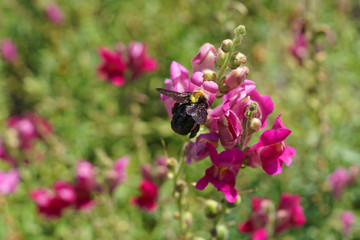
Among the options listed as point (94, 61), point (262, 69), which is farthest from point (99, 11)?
point (262, 69)

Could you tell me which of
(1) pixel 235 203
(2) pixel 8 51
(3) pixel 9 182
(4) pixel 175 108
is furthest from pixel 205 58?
(2) pixel 8 51

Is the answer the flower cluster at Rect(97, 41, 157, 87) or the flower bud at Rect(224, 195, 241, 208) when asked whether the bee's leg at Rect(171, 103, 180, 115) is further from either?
the flower cluster at Rect(97, 41, 157, 87)

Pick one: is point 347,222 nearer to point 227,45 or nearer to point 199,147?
point 199,147

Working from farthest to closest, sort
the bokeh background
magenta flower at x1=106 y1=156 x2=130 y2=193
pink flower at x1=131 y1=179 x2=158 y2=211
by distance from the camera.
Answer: the bokeh background → pink flower at x1=131 y1=179 x2=158 y2=211 → magenta flower at x1=106 y1=156 x2=130 y2=193

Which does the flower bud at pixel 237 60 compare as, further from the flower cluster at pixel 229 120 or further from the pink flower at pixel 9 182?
the pink flower at pixel 9 182

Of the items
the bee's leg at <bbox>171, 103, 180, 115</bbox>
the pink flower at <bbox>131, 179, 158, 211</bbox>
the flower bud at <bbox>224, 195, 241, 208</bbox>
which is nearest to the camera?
the bee's leg at <bbox>171, 103, 180, 115</bbox>

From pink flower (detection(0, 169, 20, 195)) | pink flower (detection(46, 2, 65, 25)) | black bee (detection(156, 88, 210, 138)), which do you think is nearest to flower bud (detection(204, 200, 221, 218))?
black bee (detection(156, 88, 210, 138))

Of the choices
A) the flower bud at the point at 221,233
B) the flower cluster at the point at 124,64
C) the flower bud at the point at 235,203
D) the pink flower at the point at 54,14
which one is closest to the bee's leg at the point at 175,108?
the flower bud at the point at 235,203
